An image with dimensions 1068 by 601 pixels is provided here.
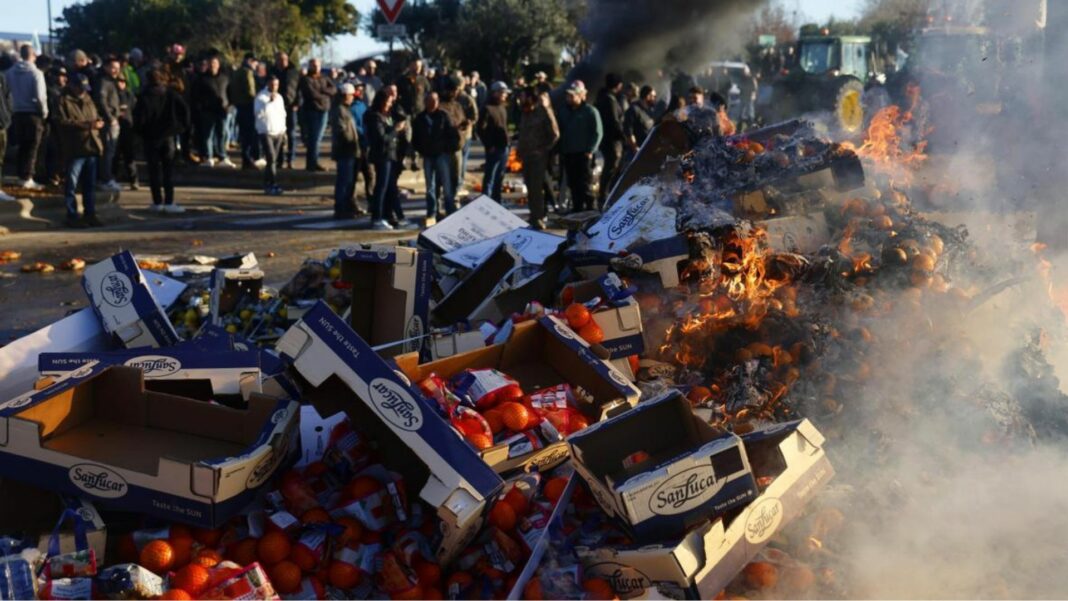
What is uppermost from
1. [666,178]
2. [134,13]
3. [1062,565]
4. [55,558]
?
[134,13]

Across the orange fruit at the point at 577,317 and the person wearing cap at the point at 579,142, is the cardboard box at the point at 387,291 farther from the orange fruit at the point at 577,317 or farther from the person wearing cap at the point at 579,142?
the person wearing cap at the point at 579,142

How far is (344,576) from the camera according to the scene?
4.08 meters

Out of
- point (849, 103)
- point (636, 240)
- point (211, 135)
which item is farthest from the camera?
point (849, 103)

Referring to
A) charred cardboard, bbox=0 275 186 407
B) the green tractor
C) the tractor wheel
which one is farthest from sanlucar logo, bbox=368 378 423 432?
the green tractor

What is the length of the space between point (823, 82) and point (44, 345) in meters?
23.9

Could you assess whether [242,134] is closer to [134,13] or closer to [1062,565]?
[1062,565]

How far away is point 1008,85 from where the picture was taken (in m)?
15.1

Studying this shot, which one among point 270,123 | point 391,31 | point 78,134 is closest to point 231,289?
point 78,134

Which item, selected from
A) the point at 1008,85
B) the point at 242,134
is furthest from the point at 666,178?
the point at 242,134

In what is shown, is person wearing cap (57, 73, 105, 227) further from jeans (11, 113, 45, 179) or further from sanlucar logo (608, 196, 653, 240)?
sanlucar logo (608, 196, 653, 240)

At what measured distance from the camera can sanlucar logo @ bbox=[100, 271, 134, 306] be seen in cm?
596

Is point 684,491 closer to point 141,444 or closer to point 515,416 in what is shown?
point 515,416

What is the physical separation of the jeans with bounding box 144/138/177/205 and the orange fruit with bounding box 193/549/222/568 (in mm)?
10317

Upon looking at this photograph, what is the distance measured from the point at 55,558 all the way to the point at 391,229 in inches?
381
